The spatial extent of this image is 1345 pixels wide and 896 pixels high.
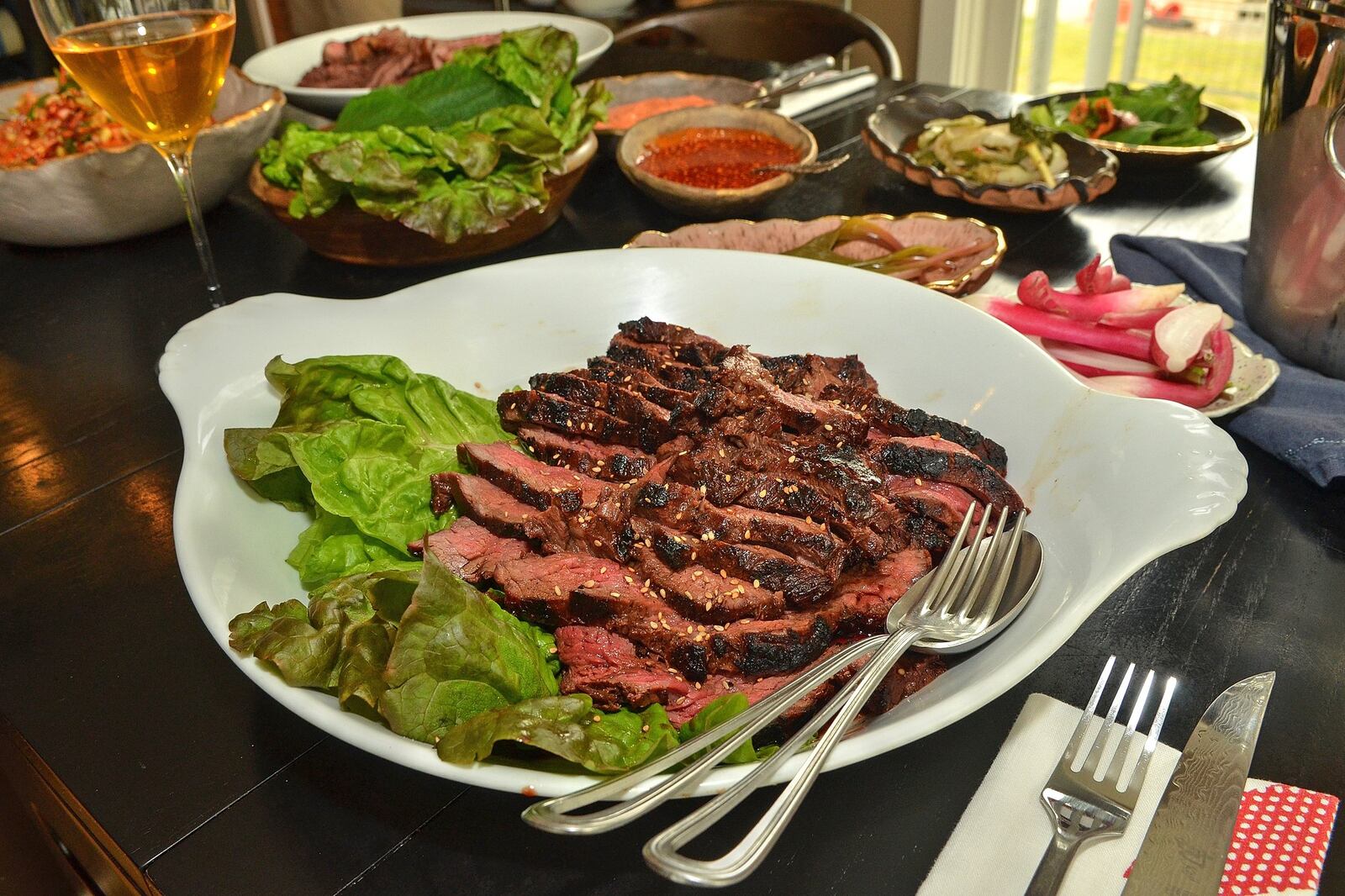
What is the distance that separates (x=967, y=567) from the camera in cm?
146

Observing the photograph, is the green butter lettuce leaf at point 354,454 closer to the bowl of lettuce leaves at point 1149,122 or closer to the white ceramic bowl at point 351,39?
the white ceramic bowl at point 351,39

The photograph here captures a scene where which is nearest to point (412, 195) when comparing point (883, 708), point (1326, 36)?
point (883, 708)

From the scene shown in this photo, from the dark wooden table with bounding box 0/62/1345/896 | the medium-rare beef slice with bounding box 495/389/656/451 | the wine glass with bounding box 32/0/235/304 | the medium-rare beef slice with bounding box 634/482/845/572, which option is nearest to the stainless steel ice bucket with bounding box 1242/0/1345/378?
the dark wooden table with bounding box 0/62/1345/896

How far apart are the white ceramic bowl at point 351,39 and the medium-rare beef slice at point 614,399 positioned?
7.17 ft

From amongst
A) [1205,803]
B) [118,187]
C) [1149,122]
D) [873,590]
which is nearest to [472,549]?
[873,590]

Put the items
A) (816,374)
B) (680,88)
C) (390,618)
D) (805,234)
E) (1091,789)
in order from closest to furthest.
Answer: (1091,789)
(390,618)
(816,374)
(805,234)
(680,88)

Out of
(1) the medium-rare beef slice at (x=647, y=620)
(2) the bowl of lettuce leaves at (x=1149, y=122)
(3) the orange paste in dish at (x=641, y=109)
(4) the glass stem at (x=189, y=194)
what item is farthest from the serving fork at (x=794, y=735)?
(3) the orange paste in dish at (x=641, y=109)

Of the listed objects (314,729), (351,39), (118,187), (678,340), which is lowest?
(314,729)

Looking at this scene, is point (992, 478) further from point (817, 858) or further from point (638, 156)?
point (638, 156)

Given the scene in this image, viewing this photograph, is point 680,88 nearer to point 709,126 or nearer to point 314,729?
point 709,126

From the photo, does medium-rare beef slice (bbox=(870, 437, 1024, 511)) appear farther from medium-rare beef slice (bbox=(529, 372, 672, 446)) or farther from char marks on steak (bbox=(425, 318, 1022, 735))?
medium-rare beef slice (bbox=(529, 372, 672, 446))

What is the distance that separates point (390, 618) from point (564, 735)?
346mm

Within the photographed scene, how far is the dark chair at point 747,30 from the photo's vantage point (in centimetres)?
533

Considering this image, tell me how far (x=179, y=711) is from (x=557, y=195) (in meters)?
1.84
